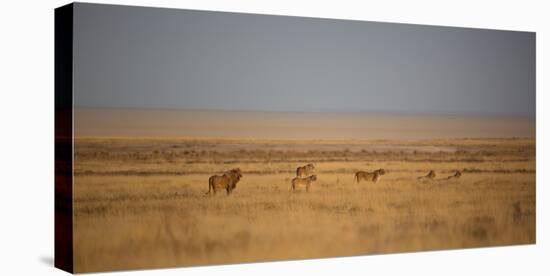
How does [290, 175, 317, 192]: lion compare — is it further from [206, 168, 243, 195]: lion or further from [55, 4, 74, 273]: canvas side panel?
[55, 4, 74, 273]: canvas side panel

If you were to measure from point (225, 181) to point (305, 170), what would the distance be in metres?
0.74

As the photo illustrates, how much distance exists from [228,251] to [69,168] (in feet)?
4.84

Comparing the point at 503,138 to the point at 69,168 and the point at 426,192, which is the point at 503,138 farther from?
the point at 69,168

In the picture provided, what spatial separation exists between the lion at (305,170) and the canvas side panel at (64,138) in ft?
6.38

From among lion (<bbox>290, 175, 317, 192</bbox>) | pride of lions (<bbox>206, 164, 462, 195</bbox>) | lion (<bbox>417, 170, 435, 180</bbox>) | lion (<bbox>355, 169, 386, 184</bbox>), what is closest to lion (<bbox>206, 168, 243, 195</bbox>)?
pride of lions (<bbox>206, 164, 462, 195</bbox>)

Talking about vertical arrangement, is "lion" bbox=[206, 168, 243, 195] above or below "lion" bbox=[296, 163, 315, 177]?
below

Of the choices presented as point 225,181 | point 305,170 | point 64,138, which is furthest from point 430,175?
point 64,138

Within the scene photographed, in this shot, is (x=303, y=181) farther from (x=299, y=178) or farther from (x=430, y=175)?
(x=430, y=175)

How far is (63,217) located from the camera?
8.68 meters

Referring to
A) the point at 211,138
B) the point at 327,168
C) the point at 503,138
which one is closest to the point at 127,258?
the point at 211,138

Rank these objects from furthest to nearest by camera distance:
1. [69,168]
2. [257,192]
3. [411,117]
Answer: [411,117]
[257,192]
[69,168]

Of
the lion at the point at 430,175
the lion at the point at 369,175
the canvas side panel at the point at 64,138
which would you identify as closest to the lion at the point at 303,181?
the lion at the point at 369,175

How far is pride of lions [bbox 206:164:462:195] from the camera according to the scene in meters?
8.97

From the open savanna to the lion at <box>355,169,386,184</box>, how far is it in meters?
0.04
